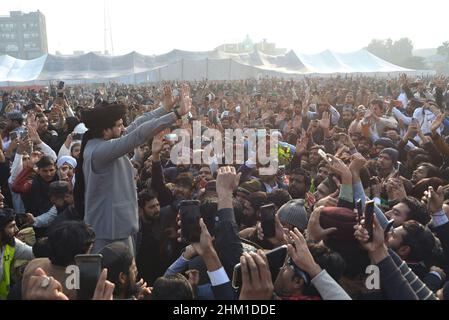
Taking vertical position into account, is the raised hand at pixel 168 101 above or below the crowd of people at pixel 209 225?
above

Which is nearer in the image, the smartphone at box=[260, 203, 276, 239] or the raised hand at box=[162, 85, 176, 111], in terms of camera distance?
the smartphone at box=[260, 203, 276, 239]

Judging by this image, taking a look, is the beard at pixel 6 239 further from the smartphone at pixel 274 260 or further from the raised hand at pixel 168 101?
the smartphone at pixel 274 260

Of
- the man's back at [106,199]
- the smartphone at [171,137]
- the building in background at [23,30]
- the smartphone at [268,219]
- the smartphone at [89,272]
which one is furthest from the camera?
the building in background at [23,30]

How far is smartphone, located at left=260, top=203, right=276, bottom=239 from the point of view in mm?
2885

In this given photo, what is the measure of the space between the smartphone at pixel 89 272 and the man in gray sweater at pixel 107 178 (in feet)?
4.06

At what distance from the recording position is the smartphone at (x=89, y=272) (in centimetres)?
200

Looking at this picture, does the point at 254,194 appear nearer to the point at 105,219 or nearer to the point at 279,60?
the point at 105,219

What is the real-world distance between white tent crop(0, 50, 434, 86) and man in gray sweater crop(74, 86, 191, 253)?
856 inches

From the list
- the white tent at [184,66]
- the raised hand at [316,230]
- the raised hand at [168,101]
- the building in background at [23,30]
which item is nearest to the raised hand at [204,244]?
the raised hand at [316,230]

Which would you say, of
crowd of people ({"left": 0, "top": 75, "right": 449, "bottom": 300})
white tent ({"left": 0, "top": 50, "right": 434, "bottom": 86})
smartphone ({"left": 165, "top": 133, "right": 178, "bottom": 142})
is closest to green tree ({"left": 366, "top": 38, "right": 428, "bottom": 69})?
white tent ({"left": 0, "top": 50, "right": 434, "bottom": 86})

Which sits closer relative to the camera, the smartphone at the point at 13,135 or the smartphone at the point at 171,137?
the smartphone at the point at 13,135

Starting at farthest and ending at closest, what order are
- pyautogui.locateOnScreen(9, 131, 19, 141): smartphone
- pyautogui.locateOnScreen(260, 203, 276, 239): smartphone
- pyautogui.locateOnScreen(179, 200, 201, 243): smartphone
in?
1. pyautogui.locateOnScreen(9, 131, 19, 141): smartphone
2. pyautogui.locateOnScreen(260, 203, 276, 239): smartphone
3. pyautogui.locateOnScreen(179, 200, 201, 243): smartphone

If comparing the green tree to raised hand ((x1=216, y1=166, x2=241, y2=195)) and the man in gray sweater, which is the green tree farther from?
raised hand ((x1=216, y1=166, x2=241, y2=195))
